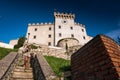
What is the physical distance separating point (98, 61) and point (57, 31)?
44.7 m

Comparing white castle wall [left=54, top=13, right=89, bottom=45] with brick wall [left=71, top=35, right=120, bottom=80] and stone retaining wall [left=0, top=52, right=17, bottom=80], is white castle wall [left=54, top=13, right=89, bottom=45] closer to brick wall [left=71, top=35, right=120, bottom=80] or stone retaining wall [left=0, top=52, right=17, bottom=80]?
stone retaining wall [left=0, top=52, right=17, bottom=80]

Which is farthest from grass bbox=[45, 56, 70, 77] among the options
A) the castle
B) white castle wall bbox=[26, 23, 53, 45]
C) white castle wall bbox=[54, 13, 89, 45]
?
white castle wall bbox=[26, 23, 53, 45]

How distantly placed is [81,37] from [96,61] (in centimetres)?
4633

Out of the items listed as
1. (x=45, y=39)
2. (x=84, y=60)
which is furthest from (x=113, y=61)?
(x=45, y=39)

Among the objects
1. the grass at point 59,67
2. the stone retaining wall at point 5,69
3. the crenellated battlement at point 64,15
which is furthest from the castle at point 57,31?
the stone retaining wall at point 5,69

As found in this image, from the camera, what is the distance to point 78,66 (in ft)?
13.3

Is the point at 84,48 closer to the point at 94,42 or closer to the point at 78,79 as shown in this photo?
the point at 94,42

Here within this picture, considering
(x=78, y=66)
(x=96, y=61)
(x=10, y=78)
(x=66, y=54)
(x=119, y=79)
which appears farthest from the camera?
(x=66, y=54)

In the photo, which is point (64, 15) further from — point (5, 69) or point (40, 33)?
point (5, 69)

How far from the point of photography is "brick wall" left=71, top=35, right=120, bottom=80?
8.87 ft

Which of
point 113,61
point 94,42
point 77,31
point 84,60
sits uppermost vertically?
point 77,31

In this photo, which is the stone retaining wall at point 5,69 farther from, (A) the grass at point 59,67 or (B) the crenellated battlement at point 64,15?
(B) the crenellated battlement at point 64,15

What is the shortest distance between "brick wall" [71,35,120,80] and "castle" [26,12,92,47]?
41.4 meters

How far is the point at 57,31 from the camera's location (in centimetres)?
4756
